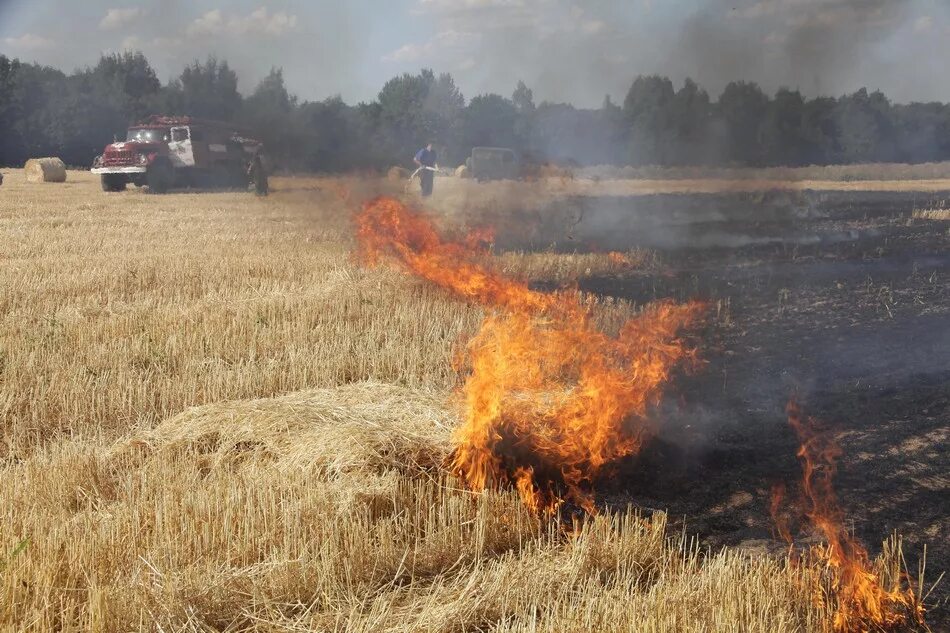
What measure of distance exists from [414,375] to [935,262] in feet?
38.0

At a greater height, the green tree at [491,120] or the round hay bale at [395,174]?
the green tree at [491,120]

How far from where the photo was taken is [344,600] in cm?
386

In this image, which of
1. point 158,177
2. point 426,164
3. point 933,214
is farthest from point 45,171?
point 933,214

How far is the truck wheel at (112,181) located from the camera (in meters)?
28.3

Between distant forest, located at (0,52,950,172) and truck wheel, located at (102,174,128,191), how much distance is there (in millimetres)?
3629

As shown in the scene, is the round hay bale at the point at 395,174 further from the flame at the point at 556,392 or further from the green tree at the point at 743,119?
the flame at the point at 556,392

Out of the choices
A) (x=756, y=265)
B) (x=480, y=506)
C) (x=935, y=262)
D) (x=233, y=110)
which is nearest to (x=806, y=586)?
(x=480, y=506)

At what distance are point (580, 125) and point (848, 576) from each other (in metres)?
18.4

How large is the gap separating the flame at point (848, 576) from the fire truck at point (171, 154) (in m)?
24.8

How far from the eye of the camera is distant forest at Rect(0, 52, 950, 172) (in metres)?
16.1

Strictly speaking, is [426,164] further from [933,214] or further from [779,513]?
[779,513]

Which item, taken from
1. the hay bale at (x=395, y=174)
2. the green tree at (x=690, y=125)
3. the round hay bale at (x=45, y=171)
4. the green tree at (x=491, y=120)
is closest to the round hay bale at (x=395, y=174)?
the hay bale at (x=395, y=174)

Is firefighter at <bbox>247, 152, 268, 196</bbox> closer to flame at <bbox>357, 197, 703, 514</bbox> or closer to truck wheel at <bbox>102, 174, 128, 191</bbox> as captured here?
truck wheel at <bbox>102, 174, 128, 191</bbox>

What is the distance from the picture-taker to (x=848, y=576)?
4.09 metres
